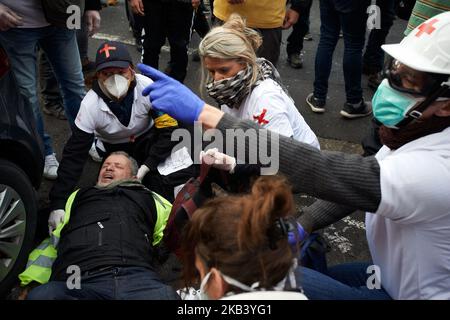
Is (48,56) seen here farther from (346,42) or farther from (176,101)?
(346,42)

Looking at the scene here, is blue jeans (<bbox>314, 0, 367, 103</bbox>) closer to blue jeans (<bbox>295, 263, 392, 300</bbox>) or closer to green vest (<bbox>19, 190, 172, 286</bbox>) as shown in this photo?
green vest (<bbox>19, 190, 172, 286</bbox>)

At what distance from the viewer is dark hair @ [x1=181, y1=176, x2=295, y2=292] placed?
1.21 meters

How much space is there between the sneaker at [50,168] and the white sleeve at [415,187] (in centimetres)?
268

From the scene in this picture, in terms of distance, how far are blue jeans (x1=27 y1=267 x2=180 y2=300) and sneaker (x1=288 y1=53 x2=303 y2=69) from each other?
3.58 metres

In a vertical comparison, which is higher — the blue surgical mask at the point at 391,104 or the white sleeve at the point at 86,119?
the blue surgical mask at the point at 391,104

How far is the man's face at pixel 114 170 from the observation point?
307cm

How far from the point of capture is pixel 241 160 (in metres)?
1.77

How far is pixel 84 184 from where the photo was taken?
360 centimetres

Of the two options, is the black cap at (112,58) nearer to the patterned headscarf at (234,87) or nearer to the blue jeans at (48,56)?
the blue jeans at (48,56)

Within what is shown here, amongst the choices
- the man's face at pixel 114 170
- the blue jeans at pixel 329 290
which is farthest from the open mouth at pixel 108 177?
the blue jeans at pixel 329 290

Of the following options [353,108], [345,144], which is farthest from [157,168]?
[353,108]

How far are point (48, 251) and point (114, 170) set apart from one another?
644 mm
